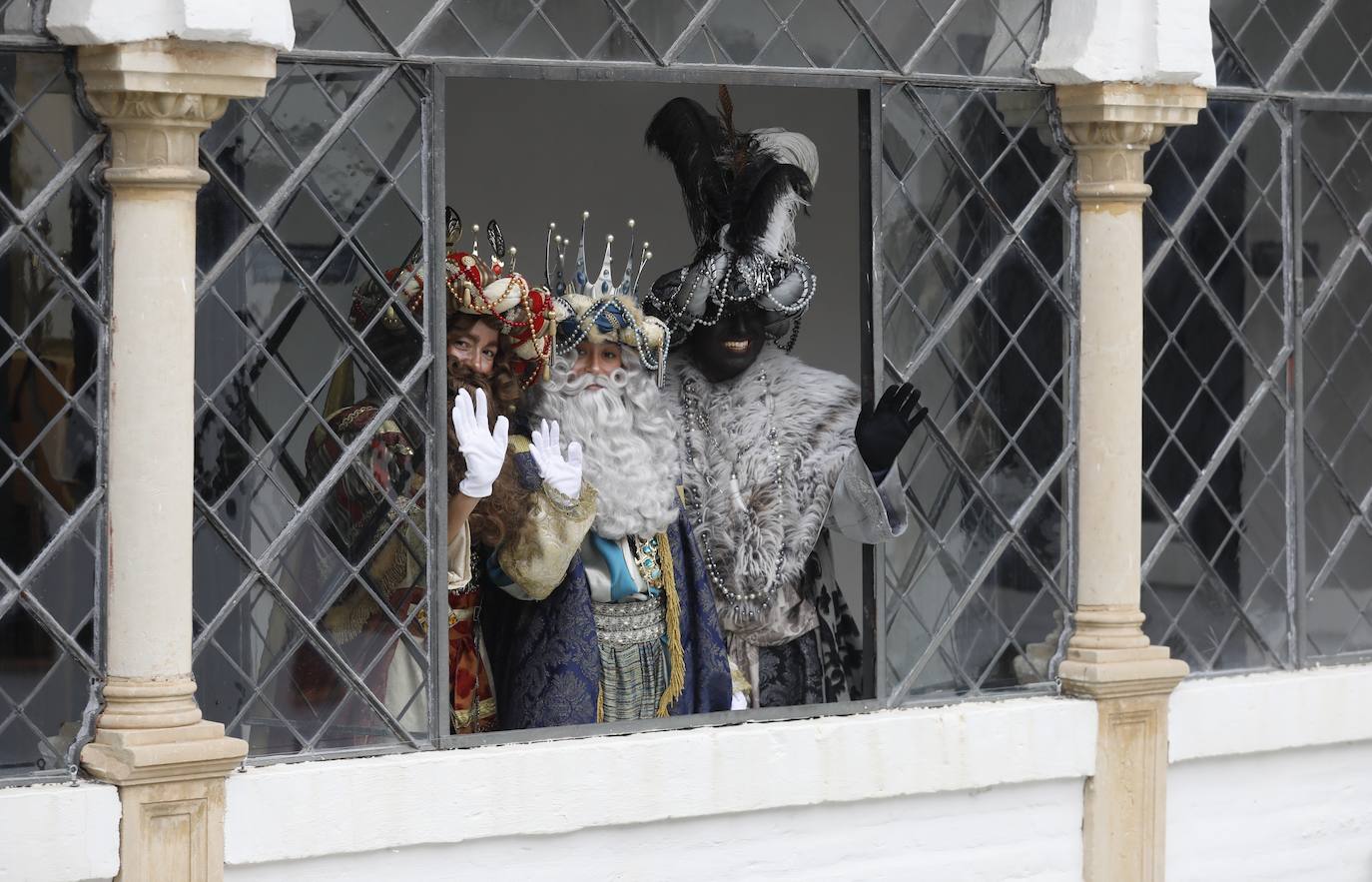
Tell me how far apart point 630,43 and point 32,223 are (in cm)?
160

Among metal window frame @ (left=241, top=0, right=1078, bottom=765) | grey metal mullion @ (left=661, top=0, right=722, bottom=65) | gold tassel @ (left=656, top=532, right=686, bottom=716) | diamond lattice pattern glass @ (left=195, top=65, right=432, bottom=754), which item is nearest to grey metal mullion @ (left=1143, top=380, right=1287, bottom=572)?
metal window frame @ (left=241, top=0, right=1078, bottom=765)

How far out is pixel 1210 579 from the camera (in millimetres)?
6418

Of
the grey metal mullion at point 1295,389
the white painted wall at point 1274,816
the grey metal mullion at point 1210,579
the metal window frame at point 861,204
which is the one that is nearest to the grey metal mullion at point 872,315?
the metal window frame at point 861,204

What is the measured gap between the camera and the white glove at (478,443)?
5.14 m

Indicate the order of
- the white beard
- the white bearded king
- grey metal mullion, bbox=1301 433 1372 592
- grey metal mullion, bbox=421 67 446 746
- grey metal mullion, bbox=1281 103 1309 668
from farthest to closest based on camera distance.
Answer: grey metal mullion, bbox=1301 433 1372 592 < grey metal mullion, bbox=1281 103 1309 668 < the white beard < the white bearded king < grey metal mullion, bbox=421 67 446 746

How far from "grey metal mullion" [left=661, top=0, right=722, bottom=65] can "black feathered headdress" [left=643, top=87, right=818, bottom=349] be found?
0.70 metres

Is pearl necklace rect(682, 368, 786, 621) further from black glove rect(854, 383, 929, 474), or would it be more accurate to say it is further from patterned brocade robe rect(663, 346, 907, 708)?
black glove rect(854, 383, 929, 474)

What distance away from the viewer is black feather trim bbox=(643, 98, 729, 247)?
6.11m

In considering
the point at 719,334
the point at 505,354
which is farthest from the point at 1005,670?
the point at 505,354

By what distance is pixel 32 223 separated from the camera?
14.9 ft

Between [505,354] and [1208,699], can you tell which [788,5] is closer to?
[505,354]

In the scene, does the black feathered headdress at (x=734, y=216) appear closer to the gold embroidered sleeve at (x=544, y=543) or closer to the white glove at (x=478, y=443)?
the gold embroidered sleeve at (x=544, y=543)

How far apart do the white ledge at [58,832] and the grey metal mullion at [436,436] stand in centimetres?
87

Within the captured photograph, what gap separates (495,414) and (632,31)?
106cm
